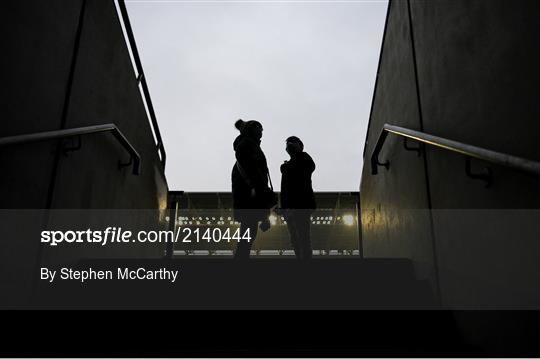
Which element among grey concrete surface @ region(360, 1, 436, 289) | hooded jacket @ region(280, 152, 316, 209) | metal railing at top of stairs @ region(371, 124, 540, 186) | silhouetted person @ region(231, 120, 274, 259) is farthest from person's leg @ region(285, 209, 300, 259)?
metal railing at top of stairs @ region(371, 124, 540, 186)

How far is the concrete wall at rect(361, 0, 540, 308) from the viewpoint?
1562 millimetres

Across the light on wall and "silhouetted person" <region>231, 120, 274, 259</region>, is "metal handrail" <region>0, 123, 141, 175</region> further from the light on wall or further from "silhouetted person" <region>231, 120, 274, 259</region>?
the light on wall

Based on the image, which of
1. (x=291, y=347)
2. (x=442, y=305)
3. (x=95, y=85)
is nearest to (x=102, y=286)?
(x=291, y=347)

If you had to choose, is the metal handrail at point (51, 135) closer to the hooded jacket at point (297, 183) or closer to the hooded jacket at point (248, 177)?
the hooded jacket at point (248, 177)

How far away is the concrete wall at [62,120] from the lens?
220cm

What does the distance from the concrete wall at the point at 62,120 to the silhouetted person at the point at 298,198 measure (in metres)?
1.78

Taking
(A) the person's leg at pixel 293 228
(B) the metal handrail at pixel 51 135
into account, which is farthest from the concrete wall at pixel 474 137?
(B) the metal handrail at pixel 51 135

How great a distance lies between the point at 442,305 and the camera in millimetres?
2383

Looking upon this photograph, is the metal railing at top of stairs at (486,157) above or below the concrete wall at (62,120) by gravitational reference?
below

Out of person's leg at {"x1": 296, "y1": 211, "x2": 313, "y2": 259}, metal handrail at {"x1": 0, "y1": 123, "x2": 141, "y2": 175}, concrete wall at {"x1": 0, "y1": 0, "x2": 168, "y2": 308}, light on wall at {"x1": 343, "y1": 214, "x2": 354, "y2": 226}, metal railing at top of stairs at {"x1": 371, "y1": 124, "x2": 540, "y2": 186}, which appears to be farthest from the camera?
light on wall at {"x1": 343, "y1": 214, "x2": 354, "y2": 226}

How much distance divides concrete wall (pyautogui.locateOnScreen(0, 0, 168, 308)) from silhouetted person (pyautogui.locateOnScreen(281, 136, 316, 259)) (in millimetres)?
1779

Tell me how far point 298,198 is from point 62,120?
7.02 ft

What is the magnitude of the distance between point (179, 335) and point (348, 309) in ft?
3.39

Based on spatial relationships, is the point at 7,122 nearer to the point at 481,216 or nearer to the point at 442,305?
the point at 481,216
